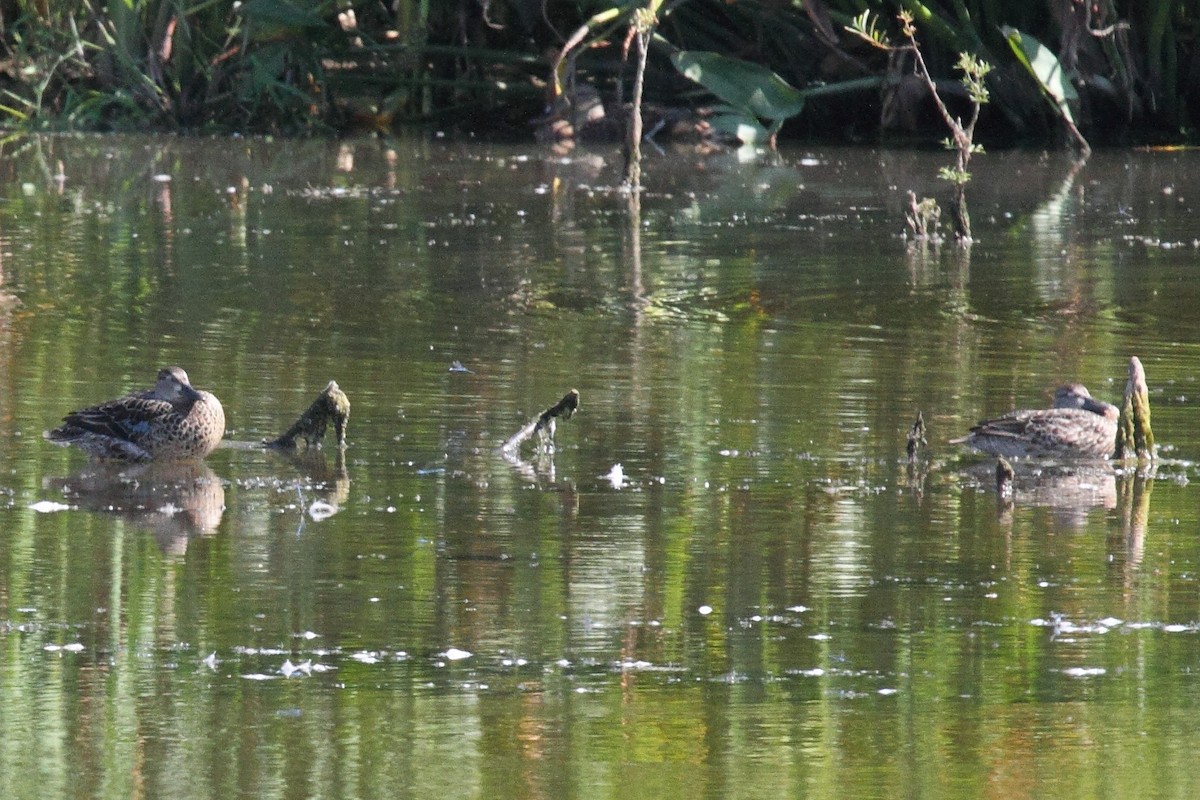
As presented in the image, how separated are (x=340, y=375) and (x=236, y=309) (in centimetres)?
205

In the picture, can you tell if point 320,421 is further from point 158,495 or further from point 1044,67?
point 1044,67

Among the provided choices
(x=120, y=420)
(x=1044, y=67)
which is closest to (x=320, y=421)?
(x=120, y=420)

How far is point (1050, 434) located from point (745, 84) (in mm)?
13272

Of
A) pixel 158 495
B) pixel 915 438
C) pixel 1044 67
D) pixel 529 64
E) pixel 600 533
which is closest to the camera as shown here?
pixel 600 533

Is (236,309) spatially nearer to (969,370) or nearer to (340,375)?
(340,375)

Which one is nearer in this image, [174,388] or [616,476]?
[616,476]

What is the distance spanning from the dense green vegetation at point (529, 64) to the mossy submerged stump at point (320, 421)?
1287 cm

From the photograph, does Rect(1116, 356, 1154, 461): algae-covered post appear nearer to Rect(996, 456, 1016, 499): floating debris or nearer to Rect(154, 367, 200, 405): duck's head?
Rect(996, 456, 1016, 499): floating debris

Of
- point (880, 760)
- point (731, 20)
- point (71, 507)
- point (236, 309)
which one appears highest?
point (731, 20)

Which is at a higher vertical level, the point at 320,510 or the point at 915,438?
the point at 915,438

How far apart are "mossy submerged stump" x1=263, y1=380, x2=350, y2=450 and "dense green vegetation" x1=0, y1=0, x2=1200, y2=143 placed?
12874 mm

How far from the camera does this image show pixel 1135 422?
27.4 ft

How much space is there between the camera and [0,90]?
23.0 meters

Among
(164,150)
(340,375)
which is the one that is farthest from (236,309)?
(164,150)
